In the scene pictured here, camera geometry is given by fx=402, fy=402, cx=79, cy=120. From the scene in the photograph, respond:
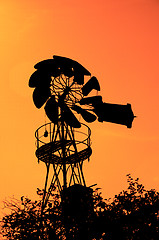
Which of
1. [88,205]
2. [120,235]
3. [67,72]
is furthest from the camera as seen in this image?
[67,72]

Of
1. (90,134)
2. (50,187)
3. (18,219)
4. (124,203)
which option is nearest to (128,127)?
(90,134)

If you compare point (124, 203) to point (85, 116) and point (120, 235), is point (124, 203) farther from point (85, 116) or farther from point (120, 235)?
point (85, 116)

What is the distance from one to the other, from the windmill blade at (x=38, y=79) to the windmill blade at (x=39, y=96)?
242mm

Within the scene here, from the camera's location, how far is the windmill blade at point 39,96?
69.9ft

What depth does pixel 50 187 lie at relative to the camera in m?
20.9

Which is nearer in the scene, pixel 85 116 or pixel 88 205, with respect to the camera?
pixel 88 205

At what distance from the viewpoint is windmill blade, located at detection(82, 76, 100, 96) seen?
2303 cm

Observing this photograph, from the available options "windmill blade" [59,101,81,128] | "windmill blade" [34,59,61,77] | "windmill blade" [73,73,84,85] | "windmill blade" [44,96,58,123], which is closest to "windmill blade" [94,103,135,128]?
"windmill blade" [73,73,84,85]

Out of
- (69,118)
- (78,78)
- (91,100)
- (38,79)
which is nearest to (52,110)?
(69,118)

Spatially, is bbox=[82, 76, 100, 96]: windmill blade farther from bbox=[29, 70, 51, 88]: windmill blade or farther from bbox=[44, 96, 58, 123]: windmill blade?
bbox=[29, 70, 51, 88]: windmill blade

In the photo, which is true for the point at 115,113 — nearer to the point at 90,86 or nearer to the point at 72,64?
the point at 90,86

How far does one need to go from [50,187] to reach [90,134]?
373 centimetres

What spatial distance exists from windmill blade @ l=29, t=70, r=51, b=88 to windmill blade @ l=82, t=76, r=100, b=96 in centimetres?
249

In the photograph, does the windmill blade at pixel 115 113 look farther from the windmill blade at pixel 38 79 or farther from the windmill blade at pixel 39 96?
the windmill blade at pixel 38 79
